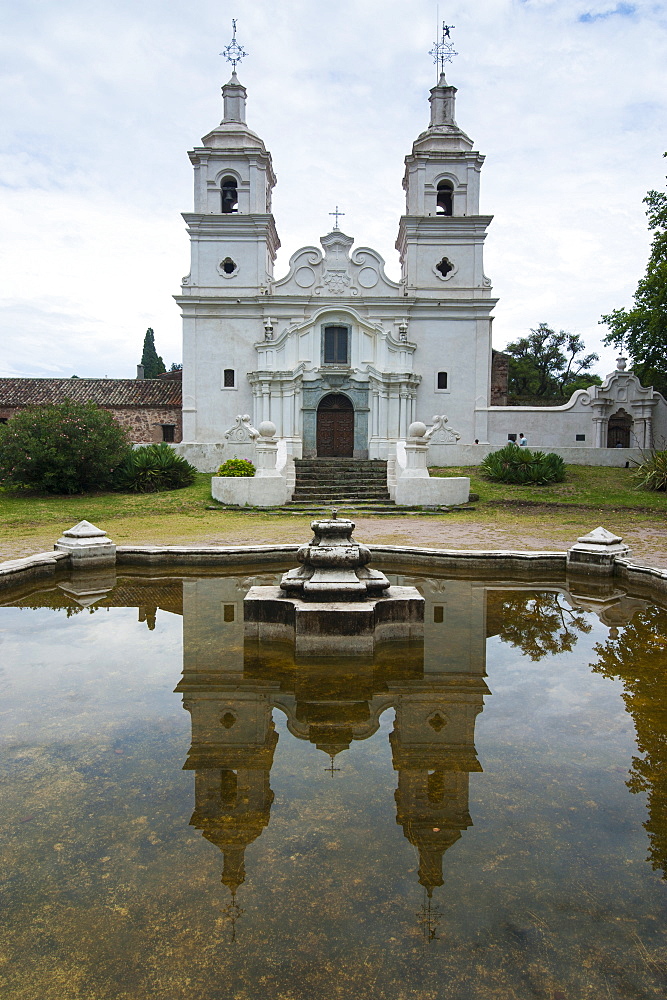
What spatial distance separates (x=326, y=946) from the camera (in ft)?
7.01

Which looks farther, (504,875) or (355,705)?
(355,705)

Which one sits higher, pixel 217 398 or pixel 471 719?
pixel 217 398

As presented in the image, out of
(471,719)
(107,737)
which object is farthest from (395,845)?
(107,737)

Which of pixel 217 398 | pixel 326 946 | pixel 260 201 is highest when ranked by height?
pixel 260 201

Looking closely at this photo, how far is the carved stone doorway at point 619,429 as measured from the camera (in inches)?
1074

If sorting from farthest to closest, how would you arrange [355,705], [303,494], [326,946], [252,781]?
[303,494] < [355,705] < [252,781] < [326,946]

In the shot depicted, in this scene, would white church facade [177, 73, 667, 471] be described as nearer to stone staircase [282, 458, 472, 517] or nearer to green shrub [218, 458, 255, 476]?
stone staircase [282, 458, 472, 517]

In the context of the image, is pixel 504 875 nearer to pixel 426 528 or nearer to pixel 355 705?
pixel 355 705

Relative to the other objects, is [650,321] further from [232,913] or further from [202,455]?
[232,913]

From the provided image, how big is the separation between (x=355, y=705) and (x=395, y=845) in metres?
1.54

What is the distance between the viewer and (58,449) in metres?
18.7

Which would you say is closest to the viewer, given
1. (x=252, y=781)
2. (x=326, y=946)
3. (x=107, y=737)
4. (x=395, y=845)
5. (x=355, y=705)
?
(x=326, y=946)

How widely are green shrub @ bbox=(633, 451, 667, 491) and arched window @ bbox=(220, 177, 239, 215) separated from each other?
63.4ft

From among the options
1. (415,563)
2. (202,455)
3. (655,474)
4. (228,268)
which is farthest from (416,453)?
(228,268)
